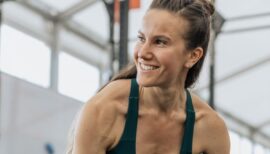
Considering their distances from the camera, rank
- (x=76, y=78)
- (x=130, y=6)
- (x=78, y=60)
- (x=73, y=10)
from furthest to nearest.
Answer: (x=78, y=60) → (x=76, y=78) → (x=73, y=10) → (x=130, y=6)

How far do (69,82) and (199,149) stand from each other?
11.6 feet

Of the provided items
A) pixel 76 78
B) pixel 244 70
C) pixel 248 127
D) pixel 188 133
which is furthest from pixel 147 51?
pixel 248 127

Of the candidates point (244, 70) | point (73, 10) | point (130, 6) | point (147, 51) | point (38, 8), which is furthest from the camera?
point (244, 70)

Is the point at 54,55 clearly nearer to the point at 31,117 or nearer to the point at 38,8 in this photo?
the point at 38,8

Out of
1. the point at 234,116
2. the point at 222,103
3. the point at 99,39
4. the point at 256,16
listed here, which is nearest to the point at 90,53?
the point at 99,39

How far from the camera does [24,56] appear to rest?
4.23 m

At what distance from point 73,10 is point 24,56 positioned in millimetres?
595

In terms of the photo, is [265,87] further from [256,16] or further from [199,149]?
[199,149]

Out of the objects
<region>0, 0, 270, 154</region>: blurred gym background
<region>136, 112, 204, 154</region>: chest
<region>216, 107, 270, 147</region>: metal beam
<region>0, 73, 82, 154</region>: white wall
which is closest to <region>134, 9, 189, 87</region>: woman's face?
<region>136, 112, 204, 154</region>: chest

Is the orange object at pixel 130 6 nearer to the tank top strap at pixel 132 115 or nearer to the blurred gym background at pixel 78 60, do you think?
the blurred gym background at pixel 78 60

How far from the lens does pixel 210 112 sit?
1274mm

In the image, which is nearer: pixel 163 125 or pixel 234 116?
pixel 163 125

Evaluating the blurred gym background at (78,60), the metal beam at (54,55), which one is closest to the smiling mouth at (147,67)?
the blurred gym background at (78,60)

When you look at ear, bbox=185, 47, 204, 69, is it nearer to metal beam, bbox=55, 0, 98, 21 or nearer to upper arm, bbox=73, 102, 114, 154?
upper arm, bbox=73, 102, 114, 154
